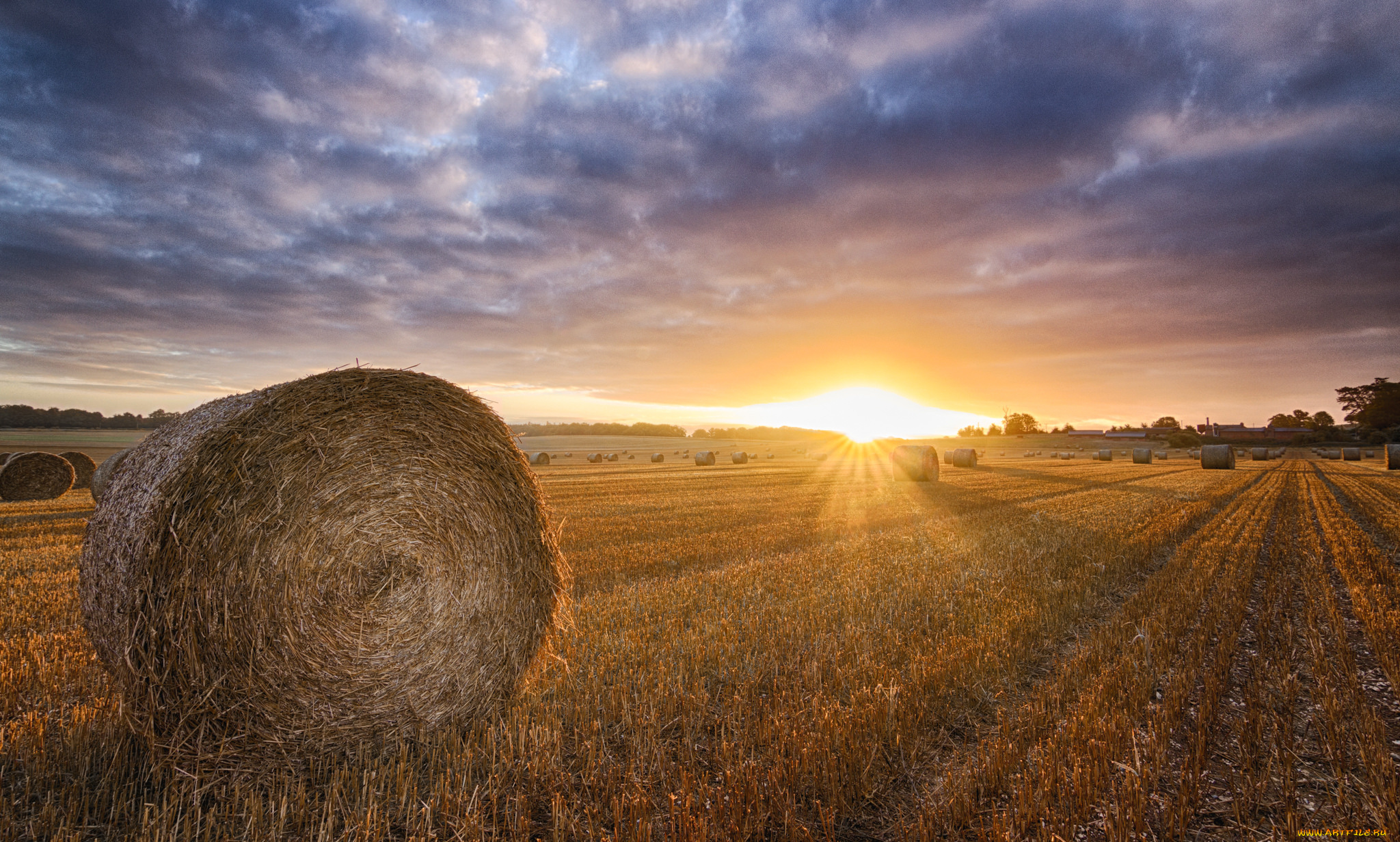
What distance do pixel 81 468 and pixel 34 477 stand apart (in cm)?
361

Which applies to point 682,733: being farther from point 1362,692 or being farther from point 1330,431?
point 1330,431

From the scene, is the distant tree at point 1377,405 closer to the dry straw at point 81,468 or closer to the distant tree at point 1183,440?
the distant tree at point 1183,440

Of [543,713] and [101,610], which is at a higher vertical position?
[101,610]

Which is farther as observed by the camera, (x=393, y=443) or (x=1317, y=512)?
(x=1317, y=512)

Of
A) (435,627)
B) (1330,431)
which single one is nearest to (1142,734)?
(435,627)

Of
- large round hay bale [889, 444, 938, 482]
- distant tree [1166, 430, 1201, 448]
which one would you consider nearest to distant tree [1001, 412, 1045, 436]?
distant tree [1166, 430, 1201, 448]

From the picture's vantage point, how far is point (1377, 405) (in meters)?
91.6

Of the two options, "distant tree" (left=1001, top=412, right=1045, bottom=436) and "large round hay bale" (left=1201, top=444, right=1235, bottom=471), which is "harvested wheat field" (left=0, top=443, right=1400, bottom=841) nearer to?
"large round hay bale" (left=1201, top=444, right=1235, bottom=471)

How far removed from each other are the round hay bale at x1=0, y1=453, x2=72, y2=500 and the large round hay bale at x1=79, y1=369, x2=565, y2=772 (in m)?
21.5

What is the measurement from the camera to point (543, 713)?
442 cm

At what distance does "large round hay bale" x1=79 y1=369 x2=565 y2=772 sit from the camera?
3.58 meters

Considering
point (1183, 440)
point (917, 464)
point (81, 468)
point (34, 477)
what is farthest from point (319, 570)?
point (1183, 440)

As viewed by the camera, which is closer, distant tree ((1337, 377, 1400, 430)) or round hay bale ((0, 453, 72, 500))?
round hay bale ((0, 453, 72, 500))

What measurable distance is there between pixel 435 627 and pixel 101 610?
1816 mm
